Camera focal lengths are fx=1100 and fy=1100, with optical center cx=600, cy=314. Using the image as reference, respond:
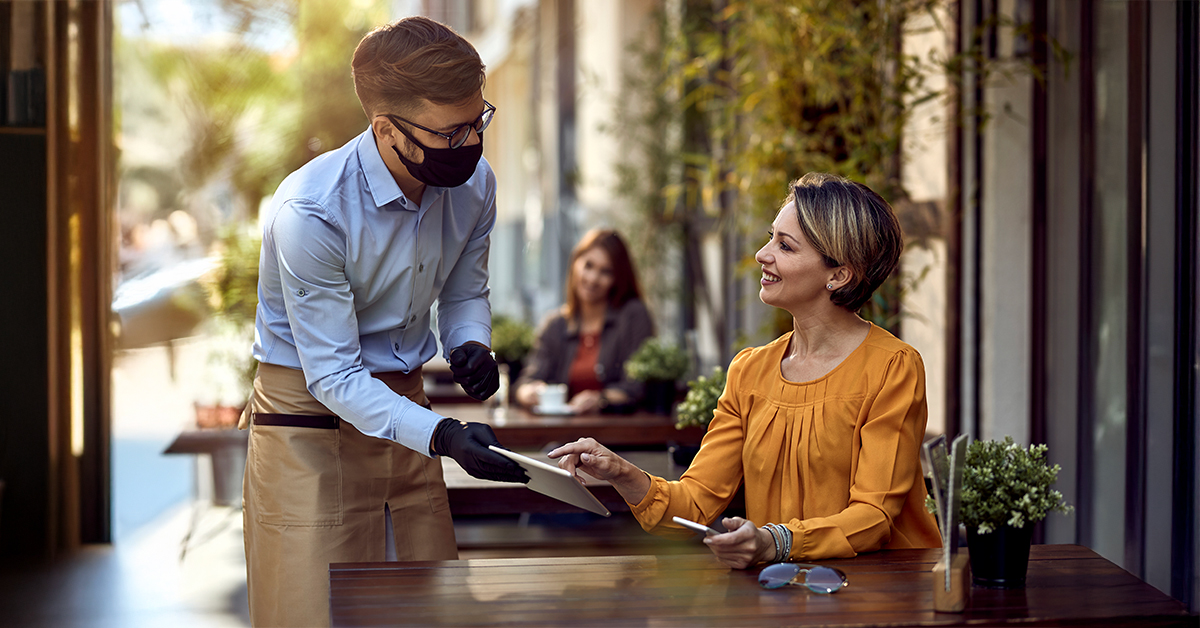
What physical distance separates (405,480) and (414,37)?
0.78m

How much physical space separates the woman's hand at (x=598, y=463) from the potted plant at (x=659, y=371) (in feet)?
6.18

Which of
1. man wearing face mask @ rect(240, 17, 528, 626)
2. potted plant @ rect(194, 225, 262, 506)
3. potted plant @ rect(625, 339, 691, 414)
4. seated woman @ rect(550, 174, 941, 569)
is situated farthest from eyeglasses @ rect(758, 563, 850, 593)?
potted plant @ rect(194, 225, 262, 506)

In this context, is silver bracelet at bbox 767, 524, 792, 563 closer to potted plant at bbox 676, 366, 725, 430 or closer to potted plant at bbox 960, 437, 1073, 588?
potted plant at bbox 960, 437, 1073, 588

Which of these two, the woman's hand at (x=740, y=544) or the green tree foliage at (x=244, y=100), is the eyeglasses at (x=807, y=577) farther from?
the green tree foliage at (x=244, y=100)

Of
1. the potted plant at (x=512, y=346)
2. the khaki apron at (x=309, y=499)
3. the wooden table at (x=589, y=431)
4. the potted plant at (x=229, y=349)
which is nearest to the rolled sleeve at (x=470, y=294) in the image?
the khaki apron at (x=309, y=499)

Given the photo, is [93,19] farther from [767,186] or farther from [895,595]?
[895,595]

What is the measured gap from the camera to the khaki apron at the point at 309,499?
1.85 meters

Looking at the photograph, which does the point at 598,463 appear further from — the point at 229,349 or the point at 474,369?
the point at 229,349

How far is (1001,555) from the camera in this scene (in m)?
1.52

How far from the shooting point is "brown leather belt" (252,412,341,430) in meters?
1.90

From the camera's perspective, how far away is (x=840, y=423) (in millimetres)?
1798

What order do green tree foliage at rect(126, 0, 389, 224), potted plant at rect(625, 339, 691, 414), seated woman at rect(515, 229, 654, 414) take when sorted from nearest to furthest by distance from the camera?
1. potted plant at rect(625, 339, 691, 414)
2. seated woman at rect(515, 229, 654, 414)
3. green tree foliage at rect(126, 0, 389, 224)

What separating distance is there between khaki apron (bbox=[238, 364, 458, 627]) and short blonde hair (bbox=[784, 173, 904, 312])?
790 millimetres

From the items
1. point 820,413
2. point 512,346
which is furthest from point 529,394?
point 820,413
